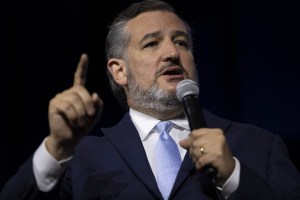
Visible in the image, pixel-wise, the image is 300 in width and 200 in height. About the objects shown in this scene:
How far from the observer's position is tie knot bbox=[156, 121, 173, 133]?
121 cm

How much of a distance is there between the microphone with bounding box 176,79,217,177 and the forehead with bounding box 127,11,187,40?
1.25 feet

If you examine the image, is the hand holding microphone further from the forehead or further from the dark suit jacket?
the forehead

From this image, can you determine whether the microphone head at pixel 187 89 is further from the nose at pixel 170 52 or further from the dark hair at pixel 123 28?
the dark hair at pixel 123 28

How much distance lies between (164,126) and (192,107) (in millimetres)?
312

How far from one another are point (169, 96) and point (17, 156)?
2.16 feet

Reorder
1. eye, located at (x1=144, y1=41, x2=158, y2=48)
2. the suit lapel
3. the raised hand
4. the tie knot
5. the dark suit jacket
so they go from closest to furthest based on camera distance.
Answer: the raised hand, the dark suit jacket, the suit lapel, the tie knot, eye, located at (x1=144, y1=41, x2=158, y2=48)

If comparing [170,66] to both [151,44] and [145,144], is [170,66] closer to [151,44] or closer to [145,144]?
[151,44]

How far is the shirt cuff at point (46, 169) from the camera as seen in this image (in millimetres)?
902

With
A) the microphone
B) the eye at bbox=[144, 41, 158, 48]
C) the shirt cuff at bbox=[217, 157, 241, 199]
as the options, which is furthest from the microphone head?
the eye at bbox=[144, 41, 158, 48]

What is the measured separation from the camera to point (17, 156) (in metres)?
1.59

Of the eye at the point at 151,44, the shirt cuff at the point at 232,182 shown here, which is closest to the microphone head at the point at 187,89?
the shirt cuff at the point at 232,182

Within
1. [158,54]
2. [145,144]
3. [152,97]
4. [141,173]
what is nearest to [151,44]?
[158,54]

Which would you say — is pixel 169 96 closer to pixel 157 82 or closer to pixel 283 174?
pixel 157 82

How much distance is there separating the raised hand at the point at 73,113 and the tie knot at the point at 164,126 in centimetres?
37
